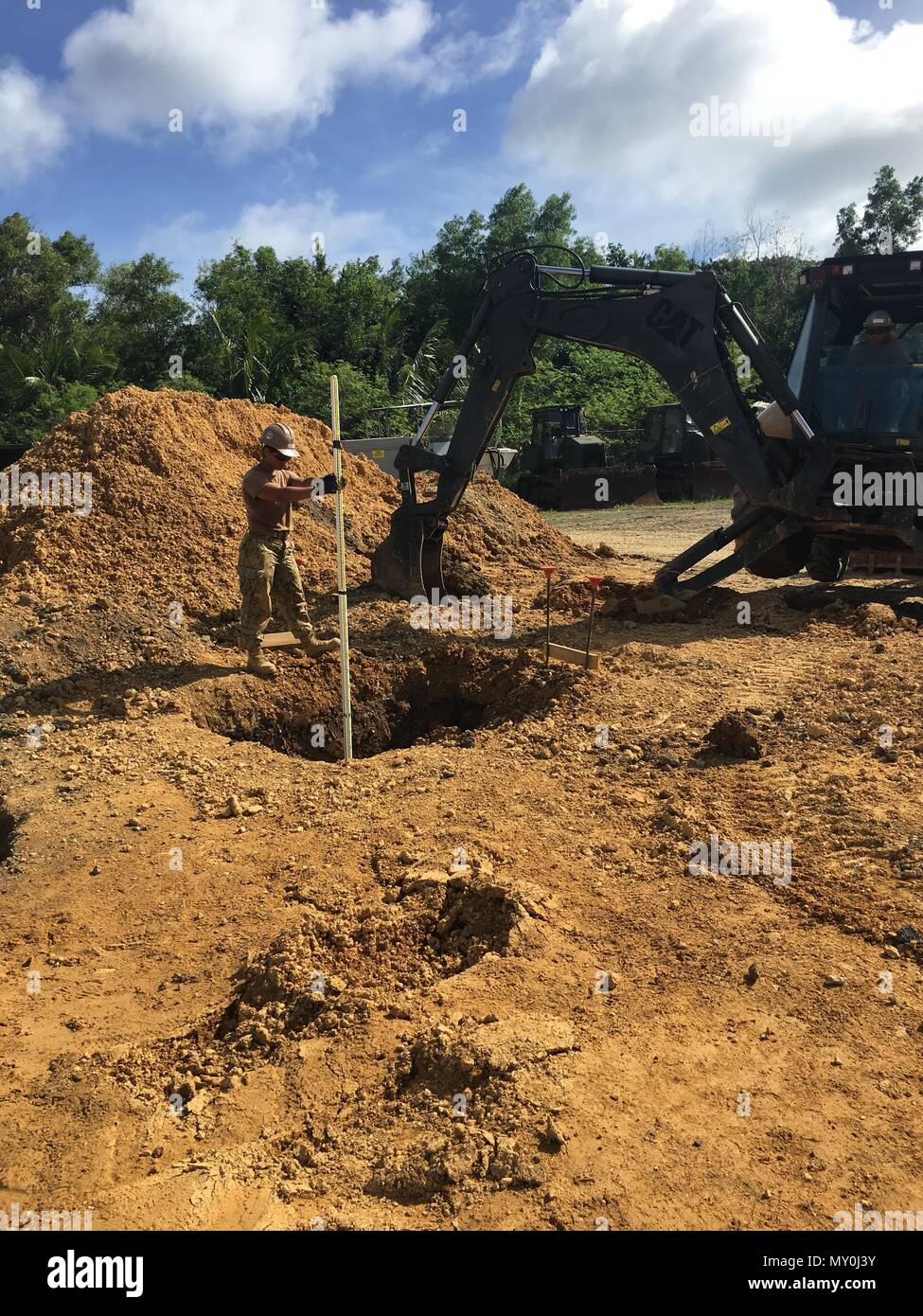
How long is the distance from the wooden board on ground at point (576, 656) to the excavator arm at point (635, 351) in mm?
2114

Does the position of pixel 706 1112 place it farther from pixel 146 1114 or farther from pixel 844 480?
pixel 844 480

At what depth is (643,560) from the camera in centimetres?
1240

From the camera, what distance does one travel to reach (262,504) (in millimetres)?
7055

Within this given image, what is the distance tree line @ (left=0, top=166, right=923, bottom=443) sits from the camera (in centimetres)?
2592

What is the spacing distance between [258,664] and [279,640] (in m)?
0.46

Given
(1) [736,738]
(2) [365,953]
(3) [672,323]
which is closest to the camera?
(2) [365,953]

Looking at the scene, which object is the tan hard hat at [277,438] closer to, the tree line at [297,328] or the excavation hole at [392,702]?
the excavation hole at [392,702]
